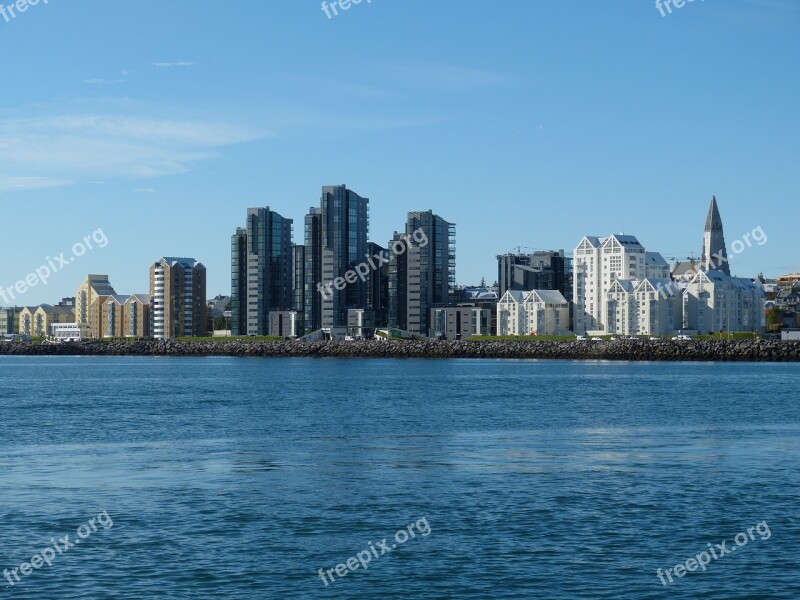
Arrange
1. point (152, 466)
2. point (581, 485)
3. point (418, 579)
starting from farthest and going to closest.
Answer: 1. point (152, 466)
2. point (581, 485)
3. point (418, 579)

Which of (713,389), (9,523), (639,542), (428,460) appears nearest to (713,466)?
(428,460)

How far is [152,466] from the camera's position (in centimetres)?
3794

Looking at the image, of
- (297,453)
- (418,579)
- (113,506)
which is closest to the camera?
(418,579)

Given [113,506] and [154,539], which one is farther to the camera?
[113,506]

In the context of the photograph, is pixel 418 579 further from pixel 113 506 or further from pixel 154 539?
pixel 113 506

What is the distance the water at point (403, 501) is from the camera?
22.9 metres

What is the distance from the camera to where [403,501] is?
31.1m

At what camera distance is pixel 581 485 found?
3372cm

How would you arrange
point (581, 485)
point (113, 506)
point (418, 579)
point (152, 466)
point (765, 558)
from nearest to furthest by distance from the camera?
point (418, 579), point (765, 558), point (113, 506), point (581, 485), point (152, 466)

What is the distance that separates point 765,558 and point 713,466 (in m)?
13.7

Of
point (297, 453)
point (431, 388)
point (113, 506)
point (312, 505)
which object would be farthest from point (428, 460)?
point (431, 388)

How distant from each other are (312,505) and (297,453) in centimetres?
1182

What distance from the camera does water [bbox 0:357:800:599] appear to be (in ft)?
75.3

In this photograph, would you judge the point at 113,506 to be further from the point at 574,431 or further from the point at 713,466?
the point at 574,431
